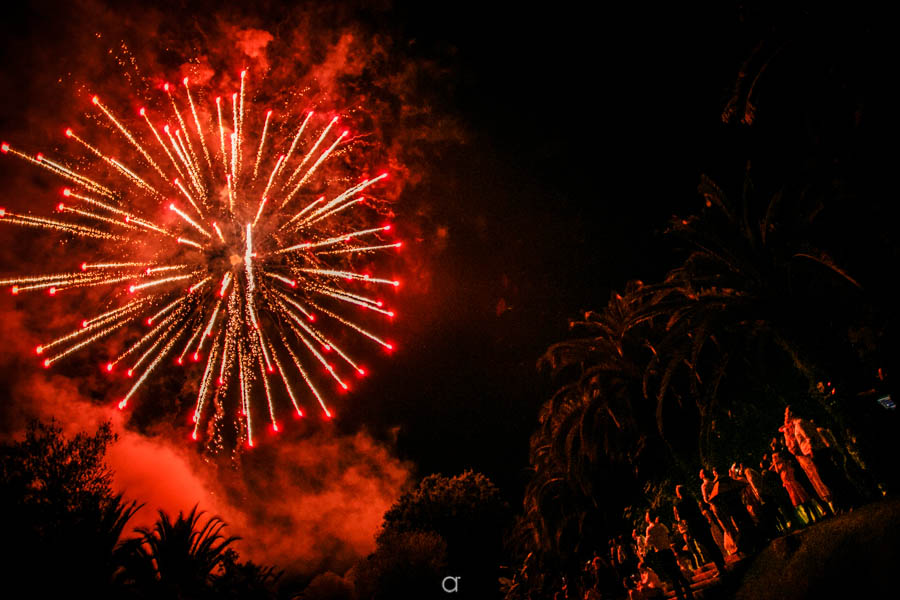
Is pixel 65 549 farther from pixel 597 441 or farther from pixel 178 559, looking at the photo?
pixel 597 441

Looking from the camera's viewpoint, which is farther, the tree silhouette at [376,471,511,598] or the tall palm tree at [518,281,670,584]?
the tree silhouette at [376,471,511,598]

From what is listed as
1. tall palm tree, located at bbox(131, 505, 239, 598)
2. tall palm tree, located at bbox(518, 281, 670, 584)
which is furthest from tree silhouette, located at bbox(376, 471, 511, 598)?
tall palm tree, located at bbox(131, 505, 239, 598)

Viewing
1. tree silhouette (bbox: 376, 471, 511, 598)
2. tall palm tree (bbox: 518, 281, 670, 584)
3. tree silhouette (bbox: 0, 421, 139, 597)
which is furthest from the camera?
tree silhouette (bbox: 376, 471, 511, 598)

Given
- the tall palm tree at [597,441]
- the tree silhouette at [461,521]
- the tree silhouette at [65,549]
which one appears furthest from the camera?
the tree silhouette at [461,521]

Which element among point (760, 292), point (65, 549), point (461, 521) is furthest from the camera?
point (461, 521)

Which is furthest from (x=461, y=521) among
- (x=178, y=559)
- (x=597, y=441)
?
(x=178, y=559)

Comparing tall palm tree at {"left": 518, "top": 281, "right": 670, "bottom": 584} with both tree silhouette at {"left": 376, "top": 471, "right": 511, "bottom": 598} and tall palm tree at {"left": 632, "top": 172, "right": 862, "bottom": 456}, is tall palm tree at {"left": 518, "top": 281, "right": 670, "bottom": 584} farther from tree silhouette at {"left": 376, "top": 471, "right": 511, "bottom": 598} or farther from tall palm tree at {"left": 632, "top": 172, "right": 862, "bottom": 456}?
tree silhouette at {"left": 376, "top": 471, "right": 511, "bottom": 598}

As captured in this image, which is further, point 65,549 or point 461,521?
point 461,521

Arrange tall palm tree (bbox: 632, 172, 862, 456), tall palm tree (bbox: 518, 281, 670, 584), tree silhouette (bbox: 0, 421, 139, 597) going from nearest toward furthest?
tree silhouette (bbox: 0, 421, 139, 597) < tall palm tree (bbox: 632, 172, 862, 456) < tall palm tree (bbox: 518, 281, 670, 584)

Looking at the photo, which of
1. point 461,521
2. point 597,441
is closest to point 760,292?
point 597,441

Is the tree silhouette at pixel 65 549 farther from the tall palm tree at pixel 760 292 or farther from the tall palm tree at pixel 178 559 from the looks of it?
the tall palm tree at pixel 760 292

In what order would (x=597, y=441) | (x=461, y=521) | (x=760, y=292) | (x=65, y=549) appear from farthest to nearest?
(x=461, y=521), (x=597, y=441), (x=760, y=292), (x=65, y=549)

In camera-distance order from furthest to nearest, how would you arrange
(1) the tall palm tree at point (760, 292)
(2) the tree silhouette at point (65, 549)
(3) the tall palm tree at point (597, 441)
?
1. (3) the tall palm tree at point (597, 441)
2. (1) the tall palm tree at point (760, 292)
3. (2) the tree silhouette at point (65, 549)

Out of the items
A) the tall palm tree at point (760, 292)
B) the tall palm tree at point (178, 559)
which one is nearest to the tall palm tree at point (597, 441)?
the tall palm tree at point (760, 292)
